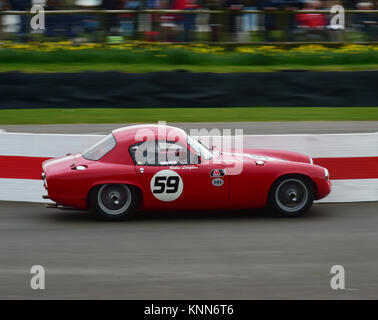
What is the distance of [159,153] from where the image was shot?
7.39 metres

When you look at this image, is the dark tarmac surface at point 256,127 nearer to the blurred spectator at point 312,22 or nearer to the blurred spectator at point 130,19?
the blurred spectator at point 312,22

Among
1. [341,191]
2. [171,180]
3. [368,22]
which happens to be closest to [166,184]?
[171,180]

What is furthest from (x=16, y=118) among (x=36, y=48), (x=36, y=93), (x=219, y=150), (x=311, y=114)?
(x=219, y=150)

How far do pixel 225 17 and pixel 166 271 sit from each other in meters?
11.4

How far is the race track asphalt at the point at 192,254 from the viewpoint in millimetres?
5273

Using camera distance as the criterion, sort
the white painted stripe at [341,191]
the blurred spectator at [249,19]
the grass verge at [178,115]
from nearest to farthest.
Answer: the white painted stripe at [341,191], the grass verge at [178,115], the blurred spectator at [249,19]

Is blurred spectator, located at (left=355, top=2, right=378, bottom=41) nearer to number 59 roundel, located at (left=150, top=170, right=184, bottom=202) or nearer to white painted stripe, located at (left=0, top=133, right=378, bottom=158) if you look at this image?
white painted stripe, located at (left=0, top=133, right=378, bottom=158)

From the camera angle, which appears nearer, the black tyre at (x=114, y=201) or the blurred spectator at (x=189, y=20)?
the black tyre at (x=114, y=201)

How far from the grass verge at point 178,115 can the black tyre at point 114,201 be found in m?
6.88

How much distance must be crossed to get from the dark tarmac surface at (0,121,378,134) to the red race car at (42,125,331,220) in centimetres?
584

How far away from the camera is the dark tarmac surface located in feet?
44.3

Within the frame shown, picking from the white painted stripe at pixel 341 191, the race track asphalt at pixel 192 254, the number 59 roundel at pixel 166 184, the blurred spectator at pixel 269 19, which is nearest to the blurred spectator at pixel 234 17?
the blurred spectator at pixel 269 19

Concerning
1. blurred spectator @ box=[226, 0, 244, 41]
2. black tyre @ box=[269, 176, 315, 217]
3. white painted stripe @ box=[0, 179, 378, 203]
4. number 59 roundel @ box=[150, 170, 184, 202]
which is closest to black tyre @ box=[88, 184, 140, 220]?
number 59 roundel @ box=[150, 170, 184, 202]

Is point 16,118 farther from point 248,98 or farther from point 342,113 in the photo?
point 342,113
